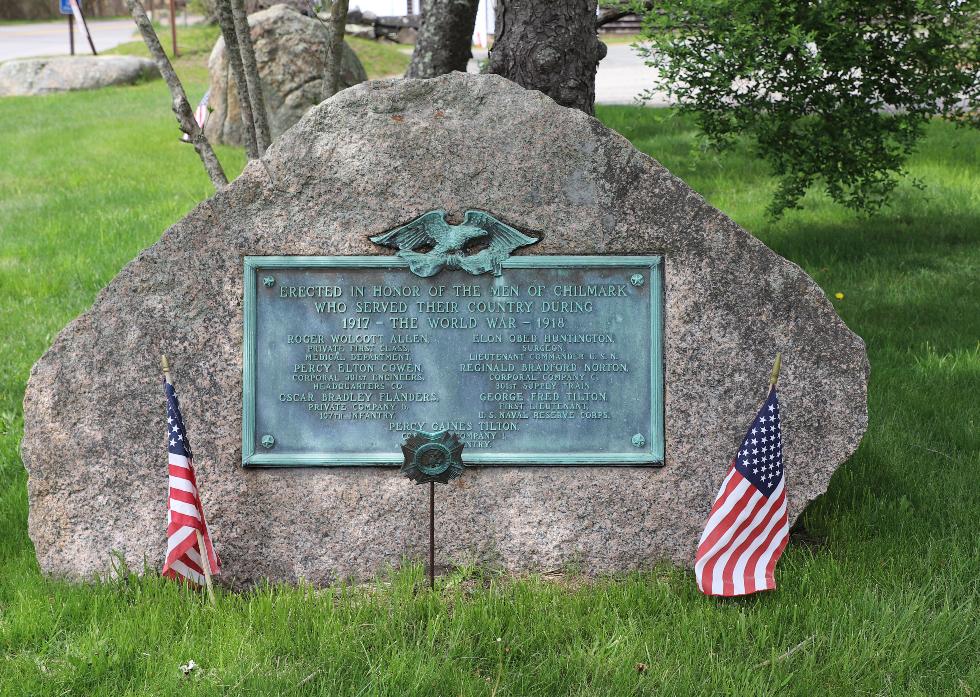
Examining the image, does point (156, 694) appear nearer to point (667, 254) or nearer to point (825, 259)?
point (667, 254)

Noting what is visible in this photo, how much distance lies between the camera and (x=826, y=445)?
3.92 metres

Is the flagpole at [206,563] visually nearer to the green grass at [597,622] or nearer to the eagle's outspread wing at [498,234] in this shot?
the green grass at [597,622]

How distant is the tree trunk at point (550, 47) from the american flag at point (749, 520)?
3.18m

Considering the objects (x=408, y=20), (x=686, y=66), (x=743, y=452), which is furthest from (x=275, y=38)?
(x=408, y=20)

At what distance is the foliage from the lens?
6.93 m

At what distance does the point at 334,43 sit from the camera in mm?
5863

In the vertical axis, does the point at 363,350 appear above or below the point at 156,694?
above

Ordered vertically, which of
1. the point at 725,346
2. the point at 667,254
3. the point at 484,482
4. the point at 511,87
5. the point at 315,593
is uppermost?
the point at 511,87

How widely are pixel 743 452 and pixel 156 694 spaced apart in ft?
6.61

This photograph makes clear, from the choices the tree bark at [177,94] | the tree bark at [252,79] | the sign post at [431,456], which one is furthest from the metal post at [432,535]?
the tree bark at [252,79]

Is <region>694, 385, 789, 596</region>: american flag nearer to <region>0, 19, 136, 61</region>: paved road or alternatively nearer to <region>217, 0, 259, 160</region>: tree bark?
<region>217, 0, 259, 160</region>: tree bark

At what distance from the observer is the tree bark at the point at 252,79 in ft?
19.1

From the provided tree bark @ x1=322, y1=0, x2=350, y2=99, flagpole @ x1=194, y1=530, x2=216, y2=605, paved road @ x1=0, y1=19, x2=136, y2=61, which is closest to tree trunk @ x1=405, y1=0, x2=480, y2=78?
tree bark @ x1=322, y1=0, x2=350, y2=99

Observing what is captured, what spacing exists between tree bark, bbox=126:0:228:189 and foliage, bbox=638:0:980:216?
3.20 m
